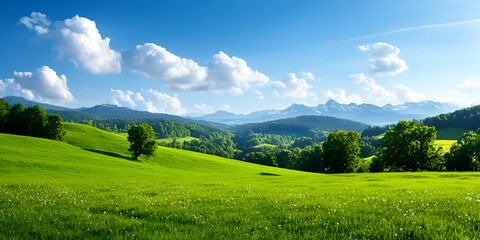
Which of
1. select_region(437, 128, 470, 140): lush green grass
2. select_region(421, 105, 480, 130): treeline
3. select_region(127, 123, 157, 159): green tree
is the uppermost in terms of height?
select_region(421, 105, 480, 130): treeline

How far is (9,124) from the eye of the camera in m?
80.7

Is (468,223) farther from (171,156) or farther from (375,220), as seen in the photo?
(171,156)

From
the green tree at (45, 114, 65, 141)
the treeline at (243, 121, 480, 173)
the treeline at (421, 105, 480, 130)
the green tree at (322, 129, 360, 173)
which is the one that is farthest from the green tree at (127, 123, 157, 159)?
the treeline at (421, 105, 480, 130)

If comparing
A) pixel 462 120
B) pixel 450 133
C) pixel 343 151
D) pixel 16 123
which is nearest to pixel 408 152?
pixel 343 151

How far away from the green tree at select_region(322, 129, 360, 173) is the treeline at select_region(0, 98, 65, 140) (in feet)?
303

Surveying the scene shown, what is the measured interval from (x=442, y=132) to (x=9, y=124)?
269 meters

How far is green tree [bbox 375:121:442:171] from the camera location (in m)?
55.5

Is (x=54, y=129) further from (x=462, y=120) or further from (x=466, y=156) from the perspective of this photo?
(x=462, y=120)

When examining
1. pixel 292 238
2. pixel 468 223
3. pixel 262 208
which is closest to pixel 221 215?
pixel 262 208

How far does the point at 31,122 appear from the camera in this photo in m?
77.6

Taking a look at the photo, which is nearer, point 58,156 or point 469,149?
point 58,156

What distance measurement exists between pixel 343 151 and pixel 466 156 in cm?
3294

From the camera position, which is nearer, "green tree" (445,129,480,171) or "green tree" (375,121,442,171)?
"green tree" (375,121,442,171)

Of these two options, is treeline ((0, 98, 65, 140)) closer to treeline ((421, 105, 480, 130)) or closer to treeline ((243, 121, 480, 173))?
treeline ((243, 121, 480, 173))
